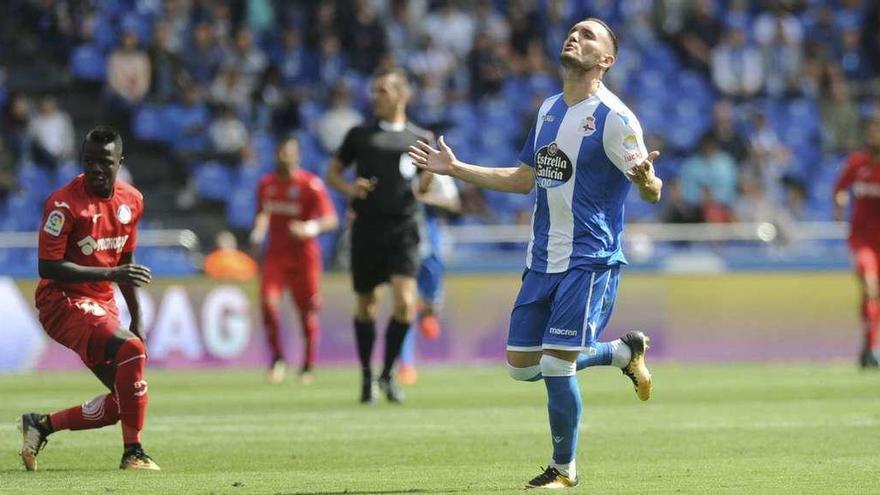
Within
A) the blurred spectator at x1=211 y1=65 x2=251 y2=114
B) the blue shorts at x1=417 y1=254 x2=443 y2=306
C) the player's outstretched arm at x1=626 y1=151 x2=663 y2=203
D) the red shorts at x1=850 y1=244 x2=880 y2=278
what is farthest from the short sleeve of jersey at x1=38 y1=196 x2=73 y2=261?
the blurred spectator at x1=211 y1=65 x2=251 y2=114

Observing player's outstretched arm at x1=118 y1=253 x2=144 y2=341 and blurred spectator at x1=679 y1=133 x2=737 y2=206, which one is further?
blurred spectator at x1=679 y1=133 x2=737 y2=206

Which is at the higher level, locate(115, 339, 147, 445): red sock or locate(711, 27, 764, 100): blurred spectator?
locate(711, 27, 764, 100): blurred spectator

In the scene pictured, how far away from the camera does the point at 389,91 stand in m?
14.9

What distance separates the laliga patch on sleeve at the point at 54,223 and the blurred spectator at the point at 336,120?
15.6 metres

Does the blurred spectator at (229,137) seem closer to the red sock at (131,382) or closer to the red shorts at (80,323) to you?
the red shorts at (80,323)

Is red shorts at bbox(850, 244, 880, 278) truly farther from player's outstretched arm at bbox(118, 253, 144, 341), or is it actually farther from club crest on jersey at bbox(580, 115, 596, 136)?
player's outstretched arm at bbox(118, 253, 144, 341)

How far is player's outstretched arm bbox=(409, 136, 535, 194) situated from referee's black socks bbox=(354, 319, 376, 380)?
5922mm

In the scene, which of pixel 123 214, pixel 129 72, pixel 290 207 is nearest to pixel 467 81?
pixel 129 72

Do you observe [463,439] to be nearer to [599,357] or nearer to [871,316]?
[599,357]

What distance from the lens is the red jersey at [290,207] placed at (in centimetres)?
1897

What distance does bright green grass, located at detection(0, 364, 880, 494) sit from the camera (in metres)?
9.10

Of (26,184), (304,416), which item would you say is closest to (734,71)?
(26,184)

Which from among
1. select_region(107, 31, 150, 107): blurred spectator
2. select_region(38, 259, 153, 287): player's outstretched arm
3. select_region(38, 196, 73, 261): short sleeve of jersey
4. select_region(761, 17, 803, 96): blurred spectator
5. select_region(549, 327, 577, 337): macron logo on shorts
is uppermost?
select_region(761, 17, 803, 96): blurred spectator

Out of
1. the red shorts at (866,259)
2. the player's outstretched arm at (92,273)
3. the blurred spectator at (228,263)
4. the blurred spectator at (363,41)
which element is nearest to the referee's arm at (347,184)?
the player's outstretched arm at (92,273)
